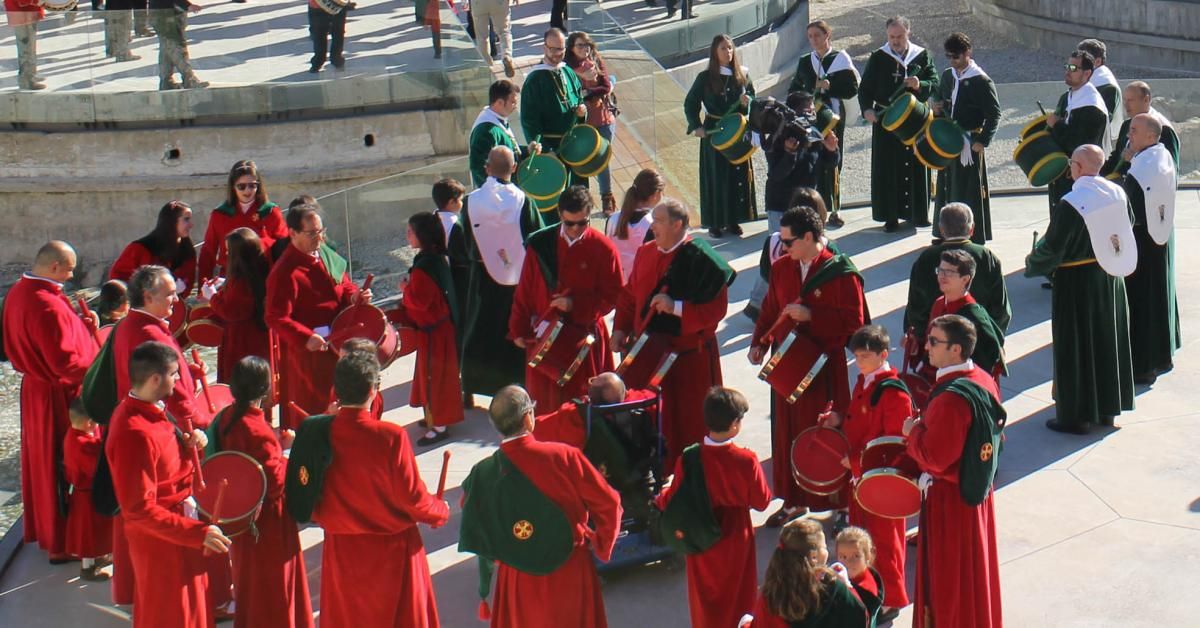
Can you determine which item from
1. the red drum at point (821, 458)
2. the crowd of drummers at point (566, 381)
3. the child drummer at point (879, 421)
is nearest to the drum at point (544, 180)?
the crowd of drummers at point (566, 381)

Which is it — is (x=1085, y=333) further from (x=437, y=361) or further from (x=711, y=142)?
(x=711, y=142)

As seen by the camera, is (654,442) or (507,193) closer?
(654,442)

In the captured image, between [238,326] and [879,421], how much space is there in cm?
409

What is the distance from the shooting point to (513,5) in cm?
2014

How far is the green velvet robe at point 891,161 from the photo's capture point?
13211mm

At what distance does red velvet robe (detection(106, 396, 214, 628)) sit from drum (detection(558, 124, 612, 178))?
577 centimetres

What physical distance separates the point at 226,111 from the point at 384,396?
26.6 feet

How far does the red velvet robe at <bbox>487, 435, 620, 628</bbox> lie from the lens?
6.14 meters

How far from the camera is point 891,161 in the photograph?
531 inches

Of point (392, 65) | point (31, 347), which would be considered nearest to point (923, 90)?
point (392, 65)

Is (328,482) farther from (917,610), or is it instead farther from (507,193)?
(507,193)

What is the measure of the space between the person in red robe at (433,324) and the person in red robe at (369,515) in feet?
10.1

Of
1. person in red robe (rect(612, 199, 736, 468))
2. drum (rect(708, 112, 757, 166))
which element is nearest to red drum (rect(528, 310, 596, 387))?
person in red robe (rect(612, 199, 736, 468))

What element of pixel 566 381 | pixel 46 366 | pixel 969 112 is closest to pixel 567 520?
pixel 566 381
